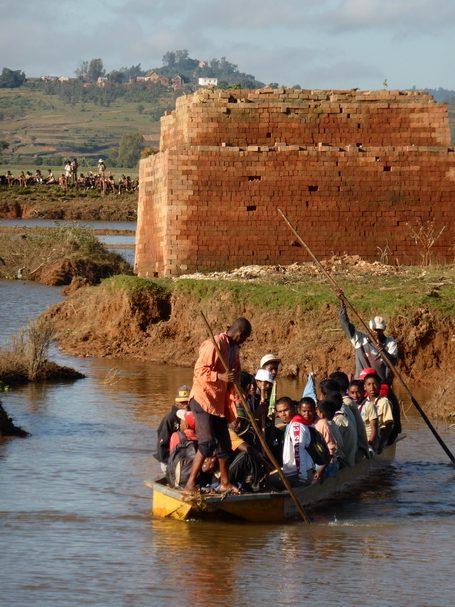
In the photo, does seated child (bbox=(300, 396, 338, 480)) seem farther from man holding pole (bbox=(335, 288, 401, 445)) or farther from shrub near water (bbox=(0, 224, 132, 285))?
shrub near water (bbox=(0, 224, 132, 285))

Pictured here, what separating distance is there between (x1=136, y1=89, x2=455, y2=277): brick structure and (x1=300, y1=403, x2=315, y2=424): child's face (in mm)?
13191

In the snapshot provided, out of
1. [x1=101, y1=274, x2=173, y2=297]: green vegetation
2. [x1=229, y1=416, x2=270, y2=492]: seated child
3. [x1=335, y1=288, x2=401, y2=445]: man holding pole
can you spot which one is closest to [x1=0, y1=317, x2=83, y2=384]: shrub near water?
[x1=101, y1=274, x2=173, y2=297]: green vegetation

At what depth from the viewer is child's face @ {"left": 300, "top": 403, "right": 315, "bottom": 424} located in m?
9.91

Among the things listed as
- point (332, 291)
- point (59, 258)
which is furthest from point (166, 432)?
point (59, 258)

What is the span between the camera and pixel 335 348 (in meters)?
17.3

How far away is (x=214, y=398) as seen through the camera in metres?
9.00

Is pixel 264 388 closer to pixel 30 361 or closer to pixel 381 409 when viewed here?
pixel 381 409

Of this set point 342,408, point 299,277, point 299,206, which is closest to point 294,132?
point 299,206

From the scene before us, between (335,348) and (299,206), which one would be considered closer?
(335,348)

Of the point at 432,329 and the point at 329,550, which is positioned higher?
Answer: the point at 432,329

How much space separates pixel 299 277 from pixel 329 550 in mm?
12830

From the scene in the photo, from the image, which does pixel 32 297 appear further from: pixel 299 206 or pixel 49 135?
pixel 49 135

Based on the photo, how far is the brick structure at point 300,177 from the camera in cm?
2298

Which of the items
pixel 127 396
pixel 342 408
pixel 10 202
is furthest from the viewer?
pixel 10 202
